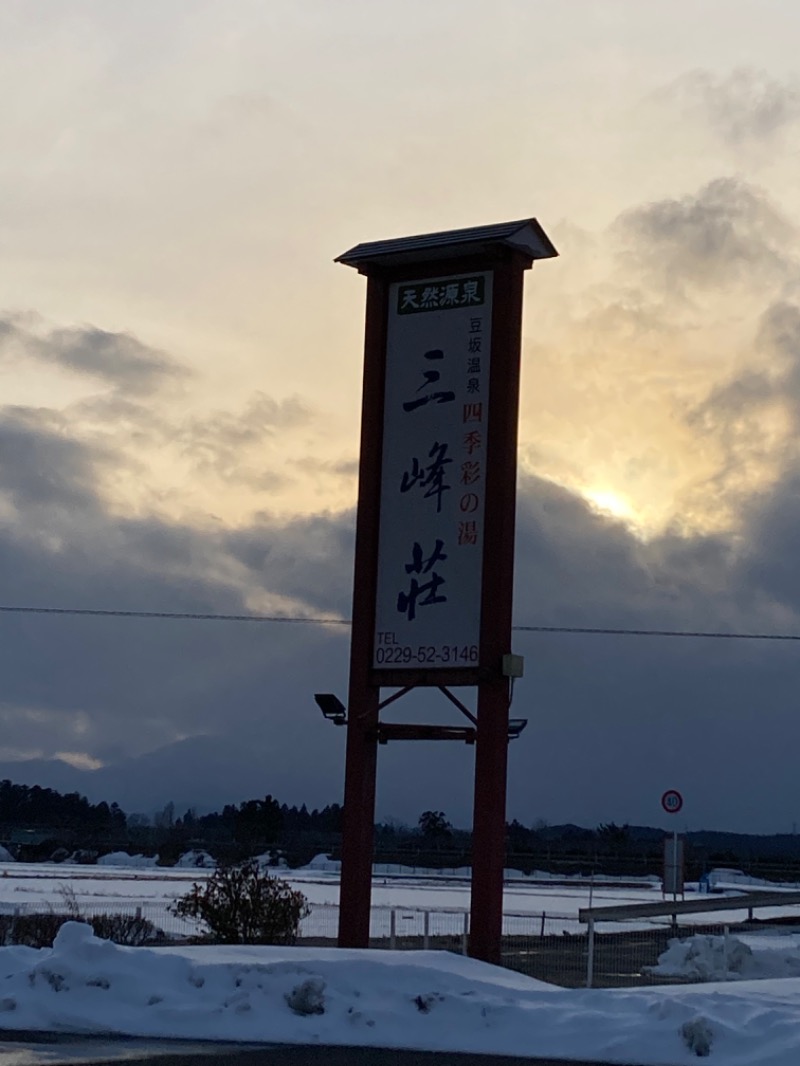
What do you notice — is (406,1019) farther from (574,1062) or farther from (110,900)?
(110,900)

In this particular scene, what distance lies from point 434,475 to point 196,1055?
9876 mm

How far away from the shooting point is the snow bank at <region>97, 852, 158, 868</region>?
9244cm

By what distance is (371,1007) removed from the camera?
13.9 meters

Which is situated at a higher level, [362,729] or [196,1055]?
[362,729]

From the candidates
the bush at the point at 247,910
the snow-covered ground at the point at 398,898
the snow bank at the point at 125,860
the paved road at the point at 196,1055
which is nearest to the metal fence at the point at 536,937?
the snow-covered ground at the point at 398,898

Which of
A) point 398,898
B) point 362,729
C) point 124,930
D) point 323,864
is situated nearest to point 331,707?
point 362,729

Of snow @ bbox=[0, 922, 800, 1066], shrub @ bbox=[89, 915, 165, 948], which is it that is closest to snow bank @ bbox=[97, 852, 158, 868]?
shrub @ bbox=[89, 915, 165, 948]

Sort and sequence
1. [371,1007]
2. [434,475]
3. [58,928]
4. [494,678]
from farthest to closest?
1. [58,928]
2. [434,475]
3. [494,678]
4. [371,1007]

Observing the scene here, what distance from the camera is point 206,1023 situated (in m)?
13.6

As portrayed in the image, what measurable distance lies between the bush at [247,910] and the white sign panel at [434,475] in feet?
28.6

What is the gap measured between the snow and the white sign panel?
17.4 ft

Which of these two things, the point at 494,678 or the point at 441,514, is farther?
the point at 441,514

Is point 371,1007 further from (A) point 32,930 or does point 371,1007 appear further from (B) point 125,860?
(B) point 125,860

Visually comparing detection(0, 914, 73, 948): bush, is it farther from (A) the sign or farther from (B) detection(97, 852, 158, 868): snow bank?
(B) detection(97, 852, 158, 868): snow bank
